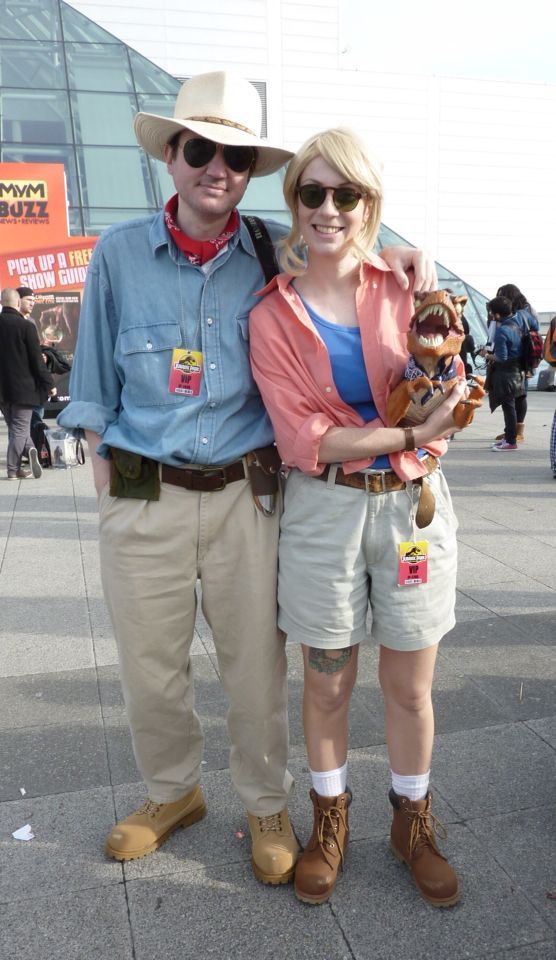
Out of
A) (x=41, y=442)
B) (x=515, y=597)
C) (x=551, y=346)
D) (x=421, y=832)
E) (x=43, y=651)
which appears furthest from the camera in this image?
(x=41, y=442)

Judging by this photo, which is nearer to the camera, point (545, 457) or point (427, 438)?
point (427, 438)

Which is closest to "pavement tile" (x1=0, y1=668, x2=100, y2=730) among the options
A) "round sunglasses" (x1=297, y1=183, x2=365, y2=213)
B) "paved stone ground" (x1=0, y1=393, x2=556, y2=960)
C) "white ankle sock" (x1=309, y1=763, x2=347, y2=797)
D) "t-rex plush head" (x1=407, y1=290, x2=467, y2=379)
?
"paved stone ground" (x1=0, y1=393, x2=556, y2=960)

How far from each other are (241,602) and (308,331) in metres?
0.81

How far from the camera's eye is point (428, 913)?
6.93 feet

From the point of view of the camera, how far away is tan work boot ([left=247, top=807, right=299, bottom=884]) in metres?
2.26

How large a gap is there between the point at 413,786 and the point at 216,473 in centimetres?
107

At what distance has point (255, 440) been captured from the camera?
2.26m

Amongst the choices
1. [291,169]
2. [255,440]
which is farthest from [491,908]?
[291,169]

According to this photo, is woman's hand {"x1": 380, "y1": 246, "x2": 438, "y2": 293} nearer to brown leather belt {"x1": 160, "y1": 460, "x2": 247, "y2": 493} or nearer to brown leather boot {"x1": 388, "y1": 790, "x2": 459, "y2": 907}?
brown leather belt {"x1": 160, "y1": 460, "x2": 247, "y2": 493}

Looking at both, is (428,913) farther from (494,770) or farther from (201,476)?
(201,476)

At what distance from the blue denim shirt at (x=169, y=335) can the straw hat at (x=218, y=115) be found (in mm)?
248

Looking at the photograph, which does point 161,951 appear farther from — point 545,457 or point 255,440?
point 545,457

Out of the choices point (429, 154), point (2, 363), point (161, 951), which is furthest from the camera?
point (429, 154)

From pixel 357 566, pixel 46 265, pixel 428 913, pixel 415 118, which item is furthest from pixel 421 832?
pixel 415 118
